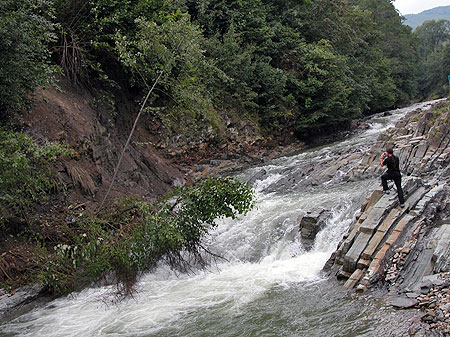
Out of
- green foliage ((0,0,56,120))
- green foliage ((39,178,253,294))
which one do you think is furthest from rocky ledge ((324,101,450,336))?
green foliage ((0,0,56,120))

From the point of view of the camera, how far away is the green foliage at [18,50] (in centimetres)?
934

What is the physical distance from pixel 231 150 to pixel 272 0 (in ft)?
43.4

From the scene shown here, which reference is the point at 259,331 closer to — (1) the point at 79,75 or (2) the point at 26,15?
(2) the point at 26,15

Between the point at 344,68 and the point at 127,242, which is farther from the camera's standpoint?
the point at 344,68

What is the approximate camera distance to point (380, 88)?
36844 millimetres

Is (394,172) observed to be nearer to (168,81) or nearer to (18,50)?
(18,50)

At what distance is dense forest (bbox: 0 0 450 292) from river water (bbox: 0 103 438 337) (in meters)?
0.82

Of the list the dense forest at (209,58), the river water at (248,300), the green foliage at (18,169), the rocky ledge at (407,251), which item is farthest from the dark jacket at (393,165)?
the green foliage at (18,169)

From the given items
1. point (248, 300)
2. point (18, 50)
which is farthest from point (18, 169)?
point (248, 300)

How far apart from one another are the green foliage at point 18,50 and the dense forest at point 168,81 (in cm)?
3

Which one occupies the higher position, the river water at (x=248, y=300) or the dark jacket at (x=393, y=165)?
the dark jacket at (x=393, y=165)

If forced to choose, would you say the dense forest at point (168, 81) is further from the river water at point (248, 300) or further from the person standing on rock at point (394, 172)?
the person standing on rock at point (394, 172)

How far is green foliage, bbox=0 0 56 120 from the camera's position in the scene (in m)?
9.34

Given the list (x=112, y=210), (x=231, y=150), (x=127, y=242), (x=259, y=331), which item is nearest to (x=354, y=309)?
(x=259, y=331)
